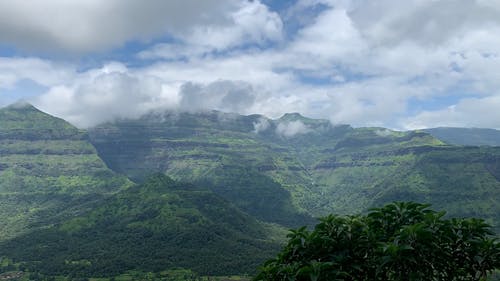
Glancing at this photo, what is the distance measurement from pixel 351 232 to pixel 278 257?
5.77 m

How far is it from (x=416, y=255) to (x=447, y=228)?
3.99 m

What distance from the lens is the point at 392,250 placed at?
26844mm

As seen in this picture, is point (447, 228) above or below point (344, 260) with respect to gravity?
above

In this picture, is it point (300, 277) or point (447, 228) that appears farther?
point (447, 228)

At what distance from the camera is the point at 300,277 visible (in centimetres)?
2736

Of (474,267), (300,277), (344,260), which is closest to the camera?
(300,277)

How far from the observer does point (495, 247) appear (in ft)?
100

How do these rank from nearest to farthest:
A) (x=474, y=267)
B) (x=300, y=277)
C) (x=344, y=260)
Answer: (x=300, y=277) < (x=344, y=260) < (x=474, y=267)

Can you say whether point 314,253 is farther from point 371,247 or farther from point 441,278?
point 441,278

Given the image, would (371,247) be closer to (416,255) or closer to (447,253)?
(416,255)

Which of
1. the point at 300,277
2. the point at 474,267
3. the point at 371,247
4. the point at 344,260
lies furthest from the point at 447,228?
the point at 300,277

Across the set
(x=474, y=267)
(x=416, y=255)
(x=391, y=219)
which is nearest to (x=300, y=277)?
(x=416, y=255)

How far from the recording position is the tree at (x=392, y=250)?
27969 mm

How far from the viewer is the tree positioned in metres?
28.0
